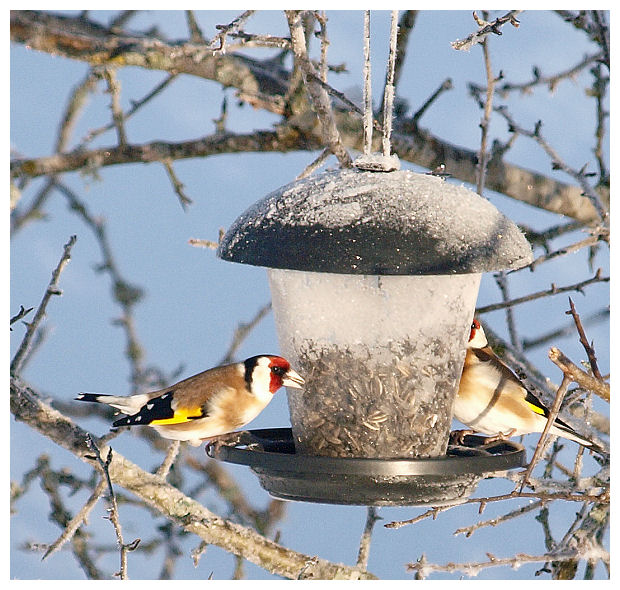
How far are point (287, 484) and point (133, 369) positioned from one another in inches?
101

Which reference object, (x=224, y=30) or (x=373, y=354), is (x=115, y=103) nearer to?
(x=224, y=30)

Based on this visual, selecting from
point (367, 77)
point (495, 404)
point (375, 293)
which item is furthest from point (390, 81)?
point (495, 404)

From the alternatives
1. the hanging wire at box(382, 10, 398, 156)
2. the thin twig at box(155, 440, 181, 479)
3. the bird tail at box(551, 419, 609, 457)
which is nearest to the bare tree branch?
the thin twig at box(155, 440, 181, 479)

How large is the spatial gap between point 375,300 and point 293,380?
0.31 meters

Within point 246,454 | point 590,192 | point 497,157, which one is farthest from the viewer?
point 497,157

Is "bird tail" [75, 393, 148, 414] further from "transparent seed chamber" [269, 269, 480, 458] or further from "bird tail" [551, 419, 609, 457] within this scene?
"bird tail" [551, 419, 609, 457]

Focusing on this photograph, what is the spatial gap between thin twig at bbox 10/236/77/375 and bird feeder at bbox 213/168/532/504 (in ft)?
2.82

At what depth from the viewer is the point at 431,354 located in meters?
2.29

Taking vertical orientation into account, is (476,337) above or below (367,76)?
below

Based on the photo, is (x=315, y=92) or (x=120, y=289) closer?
(x=315, y=92)

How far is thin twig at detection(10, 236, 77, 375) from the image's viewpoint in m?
2.91

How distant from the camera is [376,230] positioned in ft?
6.45

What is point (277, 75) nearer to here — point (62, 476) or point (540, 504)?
point (62, 476)
